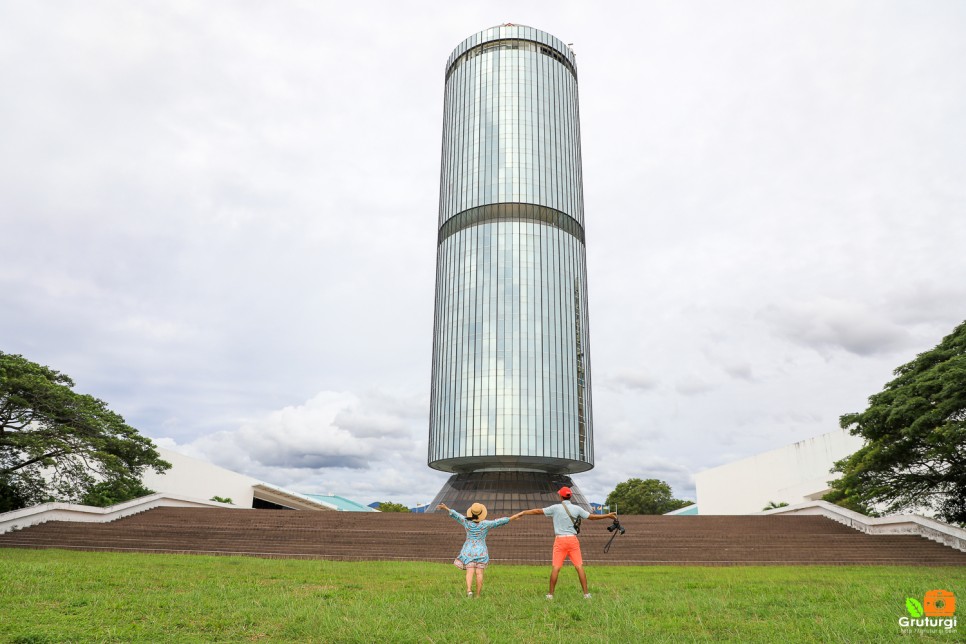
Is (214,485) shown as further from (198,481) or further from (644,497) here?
(644,497)

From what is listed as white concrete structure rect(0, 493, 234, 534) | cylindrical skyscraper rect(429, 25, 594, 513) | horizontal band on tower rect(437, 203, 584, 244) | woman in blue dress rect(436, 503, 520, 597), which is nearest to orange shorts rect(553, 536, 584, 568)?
woman in blue dress rect(436, 503, 520, 597)

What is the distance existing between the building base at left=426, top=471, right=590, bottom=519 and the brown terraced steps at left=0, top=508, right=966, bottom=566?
11.6 m

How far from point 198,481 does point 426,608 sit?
165ft

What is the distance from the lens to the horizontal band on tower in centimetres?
4022

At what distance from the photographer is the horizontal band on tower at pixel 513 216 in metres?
40.2

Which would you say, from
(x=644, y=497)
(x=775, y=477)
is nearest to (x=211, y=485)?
(x=644, y=497)

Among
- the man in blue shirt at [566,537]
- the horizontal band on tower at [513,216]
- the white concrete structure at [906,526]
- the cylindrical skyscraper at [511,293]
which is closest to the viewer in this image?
the man in blue shirt at [566,537]

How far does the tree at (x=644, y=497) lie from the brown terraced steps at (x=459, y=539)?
131ft

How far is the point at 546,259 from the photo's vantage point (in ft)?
130

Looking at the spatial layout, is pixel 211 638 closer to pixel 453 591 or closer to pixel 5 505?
pixel 453 591

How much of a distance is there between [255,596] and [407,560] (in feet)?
28.9

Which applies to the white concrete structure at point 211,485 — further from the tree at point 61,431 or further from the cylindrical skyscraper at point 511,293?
the tree at point 61,431

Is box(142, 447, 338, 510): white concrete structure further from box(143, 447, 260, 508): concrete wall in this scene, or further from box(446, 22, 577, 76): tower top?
box(446, 22, 577, 76): tower top

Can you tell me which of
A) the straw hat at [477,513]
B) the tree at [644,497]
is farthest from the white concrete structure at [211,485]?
the straw hat at [477,513]
